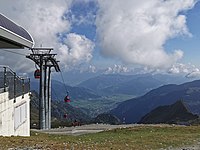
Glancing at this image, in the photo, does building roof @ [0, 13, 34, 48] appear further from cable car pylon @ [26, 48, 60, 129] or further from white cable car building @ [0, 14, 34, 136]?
cable car pylon @ [26, 48, 60, 129]

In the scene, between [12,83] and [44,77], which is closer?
[12,83]

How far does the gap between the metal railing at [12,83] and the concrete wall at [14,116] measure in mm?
489

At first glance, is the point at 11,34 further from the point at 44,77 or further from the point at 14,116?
the point at 44,77

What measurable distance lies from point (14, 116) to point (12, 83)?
2879 mm

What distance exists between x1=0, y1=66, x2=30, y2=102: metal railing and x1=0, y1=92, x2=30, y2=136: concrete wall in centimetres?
49

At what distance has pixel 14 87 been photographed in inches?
1102

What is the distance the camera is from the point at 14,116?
26.6 metres

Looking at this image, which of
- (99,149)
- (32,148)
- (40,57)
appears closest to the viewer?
(32,148)

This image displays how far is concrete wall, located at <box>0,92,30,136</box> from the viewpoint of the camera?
23.4 metres

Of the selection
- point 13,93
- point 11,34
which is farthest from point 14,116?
point 11,34

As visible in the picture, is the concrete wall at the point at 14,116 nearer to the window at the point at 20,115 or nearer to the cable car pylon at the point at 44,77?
the window at the point at 20,115

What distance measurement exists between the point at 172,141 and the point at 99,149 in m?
8.51

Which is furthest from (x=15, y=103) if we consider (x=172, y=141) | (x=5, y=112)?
(x=172, y=141)

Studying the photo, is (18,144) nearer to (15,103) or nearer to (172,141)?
(15,103)
